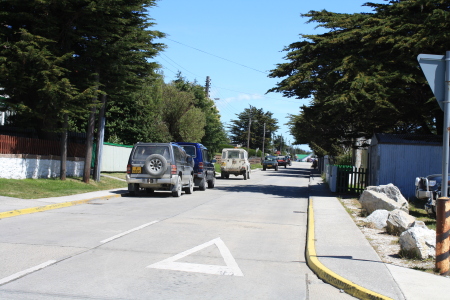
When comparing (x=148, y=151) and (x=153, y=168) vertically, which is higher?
(x=148, y=151)

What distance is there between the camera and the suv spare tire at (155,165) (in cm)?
1775

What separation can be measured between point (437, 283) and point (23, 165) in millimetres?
17011

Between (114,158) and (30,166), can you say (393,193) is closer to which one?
(30,166)

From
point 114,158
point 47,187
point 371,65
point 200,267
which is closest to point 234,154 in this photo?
point 114,158

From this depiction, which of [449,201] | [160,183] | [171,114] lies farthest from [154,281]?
[171,114]

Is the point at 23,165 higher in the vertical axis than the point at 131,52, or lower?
lower

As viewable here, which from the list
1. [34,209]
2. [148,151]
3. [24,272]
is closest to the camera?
[24,272]

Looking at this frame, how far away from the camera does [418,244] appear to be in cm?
802

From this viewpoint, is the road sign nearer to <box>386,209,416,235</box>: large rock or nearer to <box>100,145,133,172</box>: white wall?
<box>386,209,416,235</box>: large rock

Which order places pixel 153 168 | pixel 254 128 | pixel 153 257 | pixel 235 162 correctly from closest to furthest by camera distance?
pixel 153 257 → pixel 153 168 → pixel 235 162 → pixel 254 128

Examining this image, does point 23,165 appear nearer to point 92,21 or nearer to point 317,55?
point 92,21

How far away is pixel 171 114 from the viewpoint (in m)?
42.2

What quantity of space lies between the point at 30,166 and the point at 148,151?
5399mm

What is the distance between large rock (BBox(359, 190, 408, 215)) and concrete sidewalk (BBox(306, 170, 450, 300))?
3.31 m
